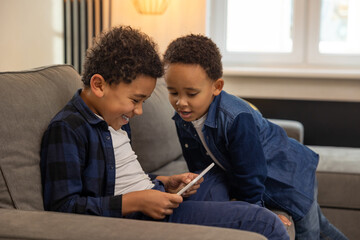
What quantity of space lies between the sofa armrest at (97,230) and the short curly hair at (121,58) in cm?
41

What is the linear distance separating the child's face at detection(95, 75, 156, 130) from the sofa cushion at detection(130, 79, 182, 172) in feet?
2.12

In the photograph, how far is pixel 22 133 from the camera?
120 cm

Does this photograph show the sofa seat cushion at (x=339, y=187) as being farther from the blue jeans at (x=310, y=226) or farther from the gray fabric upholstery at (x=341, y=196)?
the blue jeans at (x=310, y=226)

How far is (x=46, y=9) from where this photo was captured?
316 centimetres

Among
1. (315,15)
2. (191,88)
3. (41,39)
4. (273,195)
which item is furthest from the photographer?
(315,15)

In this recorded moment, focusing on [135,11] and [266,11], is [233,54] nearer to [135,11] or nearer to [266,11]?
[266,11]

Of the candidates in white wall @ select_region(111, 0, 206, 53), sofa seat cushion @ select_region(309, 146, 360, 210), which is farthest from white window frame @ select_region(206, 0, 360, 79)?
sofa seat cushion @ select_region(309, 146, 360, 210)

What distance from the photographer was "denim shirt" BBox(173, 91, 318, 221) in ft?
4.95

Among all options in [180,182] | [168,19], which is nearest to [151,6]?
[168,19]

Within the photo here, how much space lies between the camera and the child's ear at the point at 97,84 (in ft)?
4.20

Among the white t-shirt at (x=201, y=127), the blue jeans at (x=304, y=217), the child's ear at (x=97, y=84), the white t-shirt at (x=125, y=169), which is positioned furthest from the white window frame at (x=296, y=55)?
the child's ear at (x=97, y=84)

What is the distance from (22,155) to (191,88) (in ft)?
1.77

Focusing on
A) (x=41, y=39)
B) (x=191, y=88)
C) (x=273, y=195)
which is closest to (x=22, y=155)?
(x=191, y=88)

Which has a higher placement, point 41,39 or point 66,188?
point 41,39
